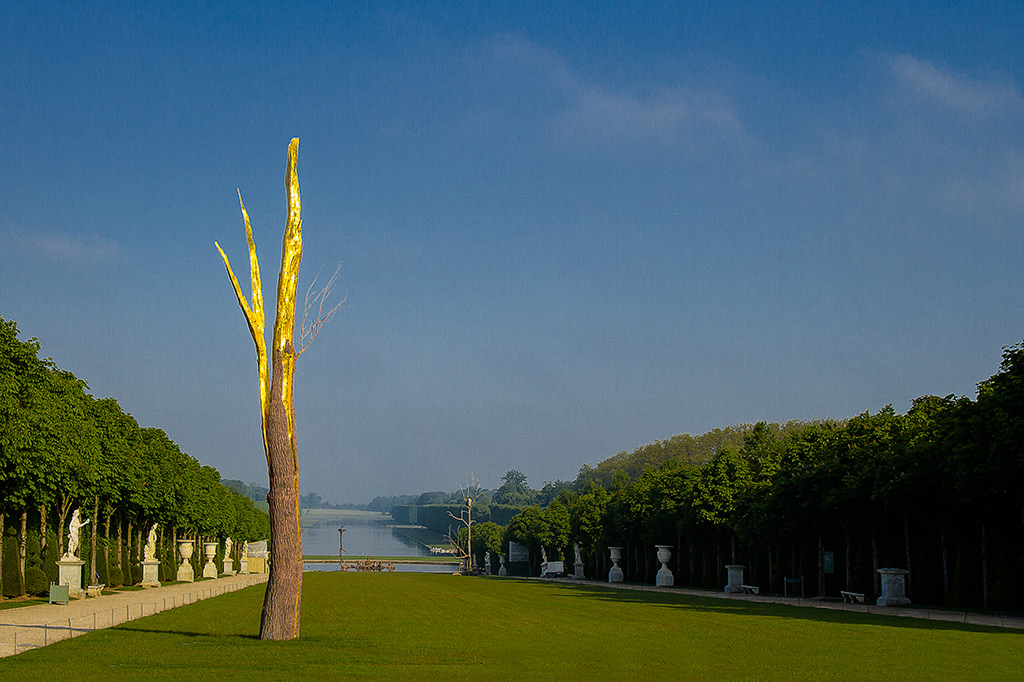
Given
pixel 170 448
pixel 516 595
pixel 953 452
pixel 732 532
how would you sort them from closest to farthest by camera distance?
1. pixel 953 452
2. pixel 516 595
3. pixel 732 532
4. pixel 170 448

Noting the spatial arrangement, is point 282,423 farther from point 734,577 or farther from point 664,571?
point 664,571

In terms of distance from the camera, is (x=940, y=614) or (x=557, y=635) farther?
(x=940, y=614)

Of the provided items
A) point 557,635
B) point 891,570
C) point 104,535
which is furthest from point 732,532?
point 104,535

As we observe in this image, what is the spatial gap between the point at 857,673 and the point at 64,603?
134ft

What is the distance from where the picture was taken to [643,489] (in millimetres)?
86062

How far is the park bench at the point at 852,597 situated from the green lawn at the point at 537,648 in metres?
10.4

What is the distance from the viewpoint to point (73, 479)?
1988 inches

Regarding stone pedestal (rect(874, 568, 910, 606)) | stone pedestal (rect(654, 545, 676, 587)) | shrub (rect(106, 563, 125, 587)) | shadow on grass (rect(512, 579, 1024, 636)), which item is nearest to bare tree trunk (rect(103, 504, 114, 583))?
shrub (rect(106, 563, 125, 587))

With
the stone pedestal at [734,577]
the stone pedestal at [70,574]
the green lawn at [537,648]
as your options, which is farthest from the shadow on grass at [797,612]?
the stone pedestal at [70,574]

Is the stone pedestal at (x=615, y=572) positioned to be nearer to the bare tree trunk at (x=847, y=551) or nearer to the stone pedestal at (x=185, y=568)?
the bare tree trunk at (x=847, y=551)

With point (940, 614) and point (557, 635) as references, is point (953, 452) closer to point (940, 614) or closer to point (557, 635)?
point (940, 614)

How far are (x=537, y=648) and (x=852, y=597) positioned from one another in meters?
32.6

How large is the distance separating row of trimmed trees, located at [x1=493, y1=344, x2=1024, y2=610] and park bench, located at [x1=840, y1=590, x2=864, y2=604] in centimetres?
249

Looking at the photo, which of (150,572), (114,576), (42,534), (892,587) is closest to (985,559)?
(892,587)
